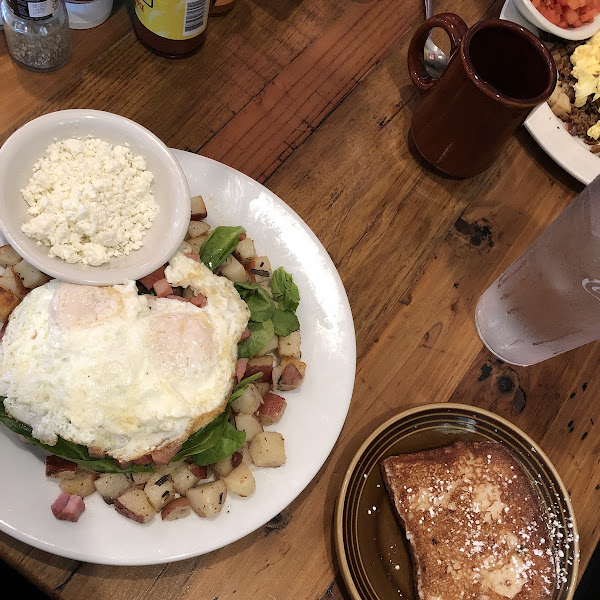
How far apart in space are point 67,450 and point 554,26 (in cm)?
175

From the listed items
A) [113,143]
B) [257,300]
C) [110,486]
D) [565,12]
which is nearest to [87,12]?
[113,143]

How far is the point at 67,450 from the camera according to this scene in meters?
1.33

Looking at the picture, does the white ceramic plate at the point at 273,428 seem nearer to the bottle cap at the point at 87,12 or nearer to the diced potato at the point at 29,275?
the diced potato at the point at 29,275

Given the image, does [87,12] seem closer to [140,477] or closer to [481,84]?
[481,84]

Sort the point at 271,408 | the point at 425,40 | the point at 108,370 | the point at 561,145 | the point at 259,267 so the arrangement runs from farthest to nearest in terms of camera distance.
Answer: the point at 561,145, the point at 425,40, the point at 259,267, the point at 271,408, the point at 108,370

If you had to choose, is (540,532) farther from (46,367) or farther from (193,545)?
(46,367)

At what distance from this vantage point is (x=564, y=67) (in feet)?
6.36

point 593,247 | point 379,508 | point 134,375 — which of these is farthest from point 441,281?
point 134,375

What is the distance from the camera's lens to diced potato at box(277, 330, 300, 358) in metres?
1.54

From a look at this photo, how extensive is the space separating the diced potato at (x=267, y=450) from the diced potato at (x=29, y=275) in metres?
0.59

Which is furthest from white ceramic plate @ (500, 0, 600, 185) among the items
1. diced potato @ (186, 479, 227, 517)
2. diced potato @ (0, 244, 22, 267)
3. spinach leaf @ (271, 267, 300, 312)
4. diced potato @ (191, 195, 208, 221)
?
diced potato @ (0, 244, 22, 267)

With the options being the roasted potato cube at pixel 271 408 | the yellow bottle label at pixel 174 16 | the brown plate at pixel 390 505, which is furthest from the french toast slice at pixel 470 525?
the yellow bottle label at pixel 174 16

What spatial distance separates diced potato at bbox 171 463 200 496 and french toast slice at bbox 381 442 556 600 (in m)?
0.45

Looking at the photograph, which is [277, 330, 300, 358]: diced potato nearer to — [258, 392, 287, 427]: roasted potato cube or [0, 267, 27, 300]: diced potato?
A: [258, 392, 287, 427]: roasted potato cube
